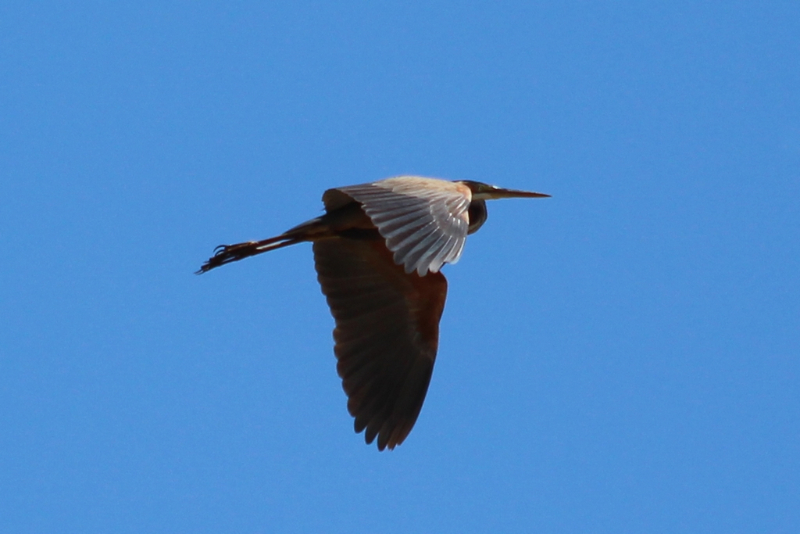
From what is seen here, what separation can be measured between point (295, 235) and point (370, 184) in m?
1.09

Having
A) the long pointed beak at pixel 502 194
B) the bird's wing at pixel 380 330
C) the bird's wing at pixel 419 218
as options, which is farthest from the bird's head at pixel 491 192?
the bird's wing at pixel 419 218

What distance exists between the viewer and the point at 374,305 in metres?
9.98

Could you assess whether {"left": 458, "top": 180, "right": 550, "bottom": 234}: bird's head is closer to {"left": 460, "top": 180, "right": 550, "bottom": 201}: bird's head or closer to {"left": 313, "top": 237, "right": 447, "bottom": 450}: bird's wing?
{"left": 460, "top": 180, "right": 550, "bottom": 201}: bird's head

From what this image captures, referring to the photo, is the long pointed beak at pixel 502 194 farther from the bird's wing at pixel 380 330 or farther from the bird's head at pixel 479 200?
the bird's wing at pixel 380 330

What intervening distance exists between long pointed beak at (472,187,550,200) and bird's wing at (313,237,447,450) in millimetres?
925

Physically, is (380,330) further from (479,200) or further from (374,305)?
(479,200)

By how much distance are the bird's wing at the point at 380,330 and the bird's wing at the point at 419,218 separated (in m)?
1.37

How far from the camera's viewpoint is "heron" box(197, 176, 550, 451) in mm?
9461

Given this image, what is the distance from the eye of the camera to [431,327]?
9.93 m

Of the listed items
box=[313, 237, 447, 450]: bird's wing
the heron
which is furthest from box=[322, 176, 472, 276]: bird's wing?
box=[313, 237, 447, 450]: bird's wing

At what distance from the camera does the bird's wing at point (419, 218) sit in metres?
6.99

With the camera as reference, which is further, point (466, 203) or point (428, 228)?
point (466, 203)

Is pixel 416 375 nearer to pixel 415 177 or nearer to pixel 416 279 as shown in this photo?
pixel 416 279

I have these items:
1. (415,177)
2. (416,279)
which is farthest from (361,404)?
(415,177)
